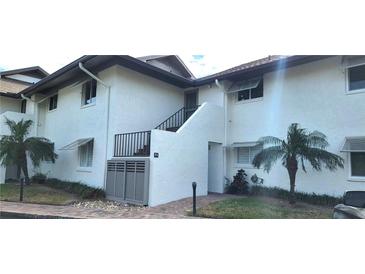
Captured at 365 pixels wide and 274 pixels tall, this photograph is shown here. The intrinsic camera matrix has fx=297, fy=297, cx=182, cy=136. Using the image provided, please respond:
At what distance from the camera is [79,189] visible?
1415 cm

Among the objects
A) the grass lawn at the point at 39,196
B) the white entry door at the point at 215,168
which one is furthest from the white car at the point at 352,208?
the grass lawn at the point at 39,196

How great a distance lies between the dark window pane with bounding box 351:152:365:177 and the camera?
11.2 metres

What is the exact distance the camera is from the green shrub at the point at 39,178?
18.3 meters

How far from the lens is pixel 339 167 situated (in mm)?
11656

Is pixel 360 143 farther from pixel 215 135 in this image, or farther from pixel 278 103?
pixel 215 135

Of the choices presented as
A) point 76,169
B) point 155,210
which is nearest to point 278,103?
point 155,210

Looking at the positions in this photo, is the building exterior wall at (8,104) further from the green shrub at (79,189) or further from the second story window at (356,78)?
A: the second story window at (356,78)

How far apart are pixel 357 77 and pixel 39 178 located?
58.4 ft

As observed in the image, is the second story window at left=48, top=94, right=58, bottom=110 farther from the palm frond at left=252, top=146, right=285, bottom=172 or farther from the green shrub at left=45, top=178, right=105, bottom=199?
the palm frond at left=252, top=146, right=285, bottom=172

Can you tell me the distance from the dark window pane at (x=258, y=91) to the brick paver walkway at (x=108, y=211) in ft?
20.1

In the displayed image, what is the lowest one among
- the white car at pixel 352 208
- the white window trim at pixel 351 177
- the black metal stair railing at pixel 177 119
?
the white car at pixel 352 208

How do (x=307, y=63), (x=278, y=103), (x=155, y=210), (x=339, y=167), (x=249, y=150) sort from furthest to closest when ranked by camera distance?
(x=249, y=150), (x=278, y=103), (x=307, y=63), (x=339, y=167), (x=155, y=210)

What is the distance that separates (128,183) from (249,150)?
6338 mm

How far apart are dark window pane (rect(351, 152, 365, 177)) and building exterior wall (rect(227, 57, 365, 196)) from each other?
0.73 feet
